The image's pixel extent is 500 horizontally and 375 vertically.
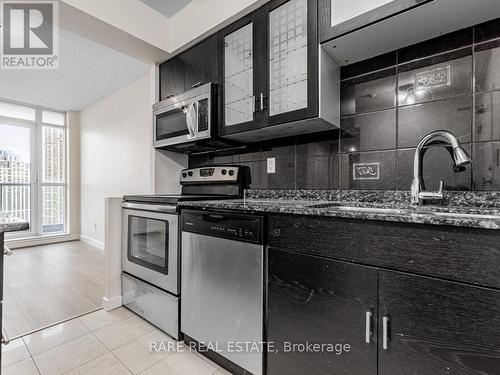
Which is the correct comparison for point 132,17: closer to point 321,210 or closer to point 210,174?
point 210,174

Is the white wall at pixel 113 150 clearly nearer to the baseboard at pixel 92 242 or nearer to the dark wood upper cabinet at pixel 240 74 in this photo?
the baseboard at pixel 92 242

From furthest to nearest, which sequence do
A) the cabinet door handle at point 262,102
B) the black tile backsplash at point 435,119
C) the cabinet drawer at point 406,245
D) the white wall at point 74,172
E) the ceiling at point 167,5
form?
the white wall at point 74,172 → the ceiling at point 167,5 → the cabinet door handle at point 262,102 → the black tile backsplash at point 435,119 → the cabinet drawer at point 406,245

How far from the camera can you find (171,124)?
2162mm

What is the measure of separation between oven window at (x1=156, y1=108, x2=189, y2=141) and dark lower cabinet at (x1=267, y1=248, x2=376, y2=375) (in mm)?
1372

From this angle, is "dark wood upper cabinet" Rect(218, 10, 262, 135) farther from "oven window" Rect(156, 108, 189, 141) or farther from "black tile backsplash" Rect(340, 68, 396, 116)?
"black tile backsplash" Rect(340, 68, 396, 116)

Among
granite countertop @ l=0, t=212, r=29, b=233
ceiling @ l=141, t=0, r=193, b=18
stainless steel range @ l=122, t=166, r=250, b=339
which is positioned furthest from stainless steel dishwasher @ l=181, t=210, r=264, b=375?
ceiling @ l=141, t=0, r=193, b=18

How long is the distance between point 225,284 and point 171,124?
145 centimetres

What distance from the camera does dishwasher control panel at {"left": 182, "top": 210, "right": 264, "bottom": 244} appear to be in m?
1.20

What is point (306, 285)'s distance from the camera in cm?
103

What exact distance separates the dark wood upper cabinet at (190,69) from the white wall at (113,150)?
0.64 m

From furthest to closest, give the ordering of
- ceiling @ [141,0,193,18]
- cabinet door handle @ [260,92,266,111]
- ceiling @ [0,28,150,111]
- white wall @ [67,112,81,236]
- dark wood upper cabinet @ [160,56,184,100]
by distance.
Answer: white wall @ [67,112,81,236]
ceiling @ [0,28,150,111]
dark wood upper cabinet @ [160,56,184,100]
ceiling @ [141,0,193,18]
cabinet door handle @ [260,92,266,111]

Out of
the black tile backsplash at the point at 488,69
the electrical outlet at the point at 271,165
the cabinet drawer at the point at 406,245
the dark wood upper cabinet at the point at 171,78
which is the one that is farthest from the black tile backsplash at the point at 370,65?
the dark wood upper cabinet at the point at 171,78

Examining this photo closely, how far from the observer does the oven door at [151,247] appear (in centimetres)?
162

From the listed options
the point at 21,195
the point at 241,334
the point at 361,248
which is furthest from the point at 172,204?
the point at 21,195
